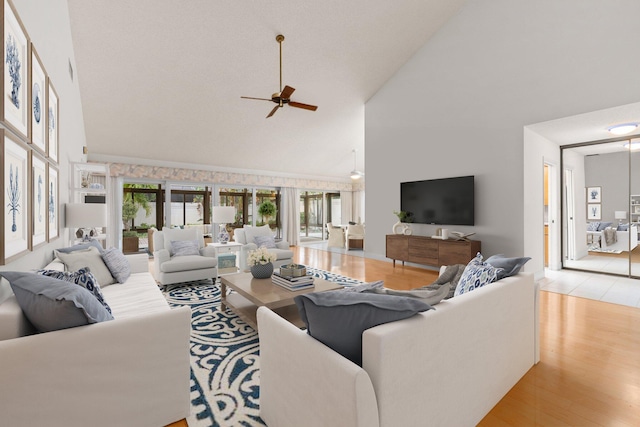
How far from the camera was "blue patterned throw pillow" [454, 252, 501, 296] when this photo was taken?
1867 millimetres

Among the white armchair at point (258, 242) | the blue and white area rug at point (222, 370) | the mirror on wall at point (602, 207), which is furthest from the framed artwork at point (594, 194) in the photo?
the blue and white area rug at point (222, 370)

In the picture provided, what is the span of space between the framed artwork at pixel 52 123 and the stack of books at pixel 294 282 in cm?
230

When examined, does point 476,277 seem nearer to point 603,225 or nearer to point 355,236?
point 603,225

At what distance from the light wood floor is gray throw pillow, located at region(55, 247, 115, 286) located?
1.93 metres

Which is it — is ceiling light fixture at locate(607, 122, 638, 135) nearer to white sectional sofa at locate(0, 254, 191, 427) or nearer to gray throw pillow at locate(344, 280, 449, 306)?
gray throw pillow at locate(344, 280, 449, 306)

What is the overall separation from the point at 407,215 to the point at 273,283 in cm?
370

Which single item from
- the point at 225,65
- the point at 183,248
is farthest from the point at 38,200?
the point at 225,65

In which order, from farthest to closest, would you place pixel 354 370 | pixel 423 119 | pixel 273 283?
pixel 423 119
pixel 273 283
pixel 354 370

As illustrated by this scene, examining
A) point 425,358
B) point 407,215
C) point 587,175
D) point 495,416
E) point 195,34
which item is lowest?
point 495,416

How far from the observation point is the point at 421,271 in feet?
18.5

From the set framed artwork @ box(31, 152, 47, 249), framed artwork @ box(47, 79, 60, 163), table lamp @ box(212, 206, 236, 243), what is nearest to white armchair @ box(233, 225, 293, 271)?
table lamp @ box(212, 206, 236, 243)

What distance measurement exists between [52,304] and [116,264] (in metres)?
2.01

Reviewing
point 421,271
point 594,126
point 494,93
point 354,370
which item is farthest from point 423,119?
point 354,370

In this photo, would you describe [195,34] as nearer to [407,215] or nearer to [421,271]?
[407,215]
